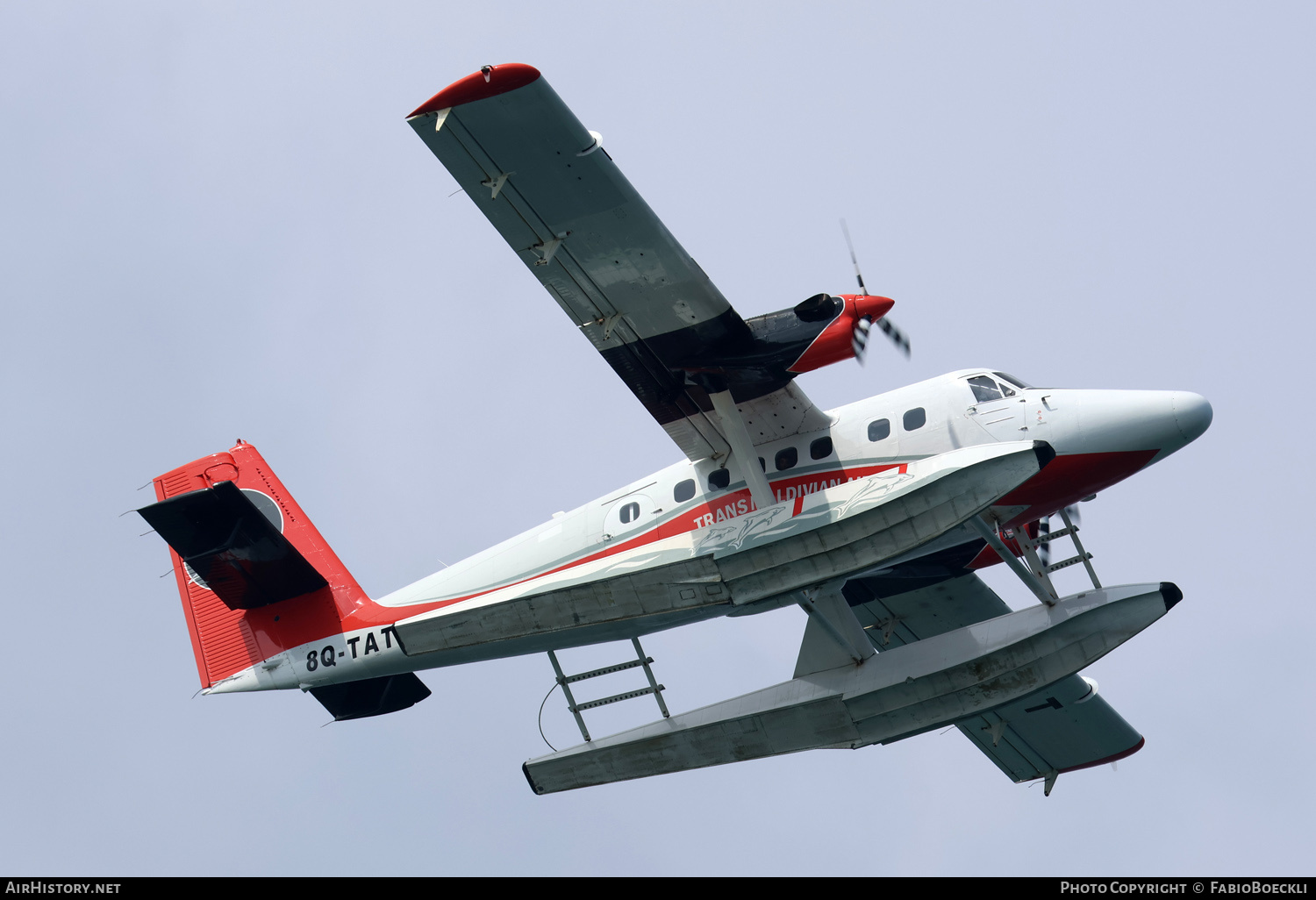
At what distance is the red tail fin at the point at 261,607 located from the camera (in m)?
19.9

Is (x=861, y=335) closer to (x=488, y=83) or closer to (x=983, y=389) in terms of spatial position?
(x=983, y=389)

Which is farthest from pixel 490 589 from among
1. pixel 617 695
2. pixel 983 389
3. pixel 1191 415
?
pixel 1191 415

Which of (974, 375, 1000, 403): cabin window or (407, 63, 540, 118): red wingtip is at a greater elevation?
(407, 63, 540, 118): red wingtip

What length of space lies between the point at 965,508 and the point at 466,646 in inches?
252

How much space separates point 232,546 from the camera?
63.6 feet

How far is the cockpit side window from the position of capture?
17172mm

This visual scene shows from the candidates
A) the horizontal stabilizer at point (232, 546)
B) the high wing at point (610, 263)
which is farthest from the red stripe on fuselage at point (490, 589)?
the high wing at point (610, 263)

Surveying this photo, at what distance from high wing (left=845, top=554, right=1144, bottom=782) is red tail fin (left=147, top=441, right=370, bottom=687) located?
7.35 meters

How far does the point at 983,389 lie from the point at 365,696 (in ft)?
30.9

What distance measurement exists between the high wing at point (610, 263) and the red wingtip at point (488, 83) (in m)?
0.01

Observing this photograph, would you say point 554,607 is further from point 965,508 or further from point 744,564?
point 965,508

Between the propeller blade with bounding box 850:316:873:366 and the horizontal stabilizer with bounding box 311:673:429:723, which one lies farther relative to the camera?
the horizontal stabilizer with bounding box 311:673:429:723

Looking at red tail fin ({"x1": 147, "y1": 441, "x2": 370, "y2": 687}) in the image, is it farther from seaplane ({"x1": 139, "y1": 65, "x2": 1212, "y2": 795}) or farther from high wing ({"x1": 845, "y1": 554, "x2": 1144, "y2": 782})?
high wing ({"x1": 845, "y1": 554, "x2": 1144, "y2": 782})
